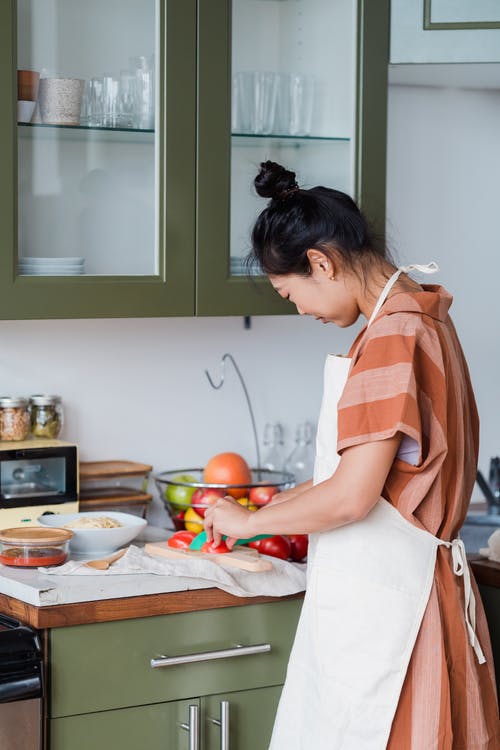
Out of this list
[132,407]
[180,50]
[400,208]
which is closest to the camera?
[180,50]

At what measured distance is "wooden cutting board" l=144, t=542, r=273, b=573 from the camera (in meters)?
2.08

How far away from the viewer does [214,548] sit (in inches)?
83.7

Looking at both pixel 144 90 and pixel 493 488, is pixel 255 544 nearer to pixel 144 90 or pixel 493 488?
pixel 493 488

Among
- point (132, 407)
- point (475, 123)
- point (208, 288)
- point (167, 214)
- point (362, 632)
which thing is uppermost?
point (475, 123)

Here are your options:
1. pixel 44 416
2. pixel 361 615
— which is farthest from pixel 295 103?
pixel 361 615

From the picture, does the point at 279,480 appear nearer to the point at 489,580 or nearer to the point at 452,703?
the point at 489,580

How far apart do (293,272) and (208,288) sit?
54 centimetres

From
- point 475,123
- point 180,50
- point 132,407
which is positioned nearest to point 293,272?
point 180,50

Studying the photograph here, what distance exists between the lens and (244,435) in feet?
9.15

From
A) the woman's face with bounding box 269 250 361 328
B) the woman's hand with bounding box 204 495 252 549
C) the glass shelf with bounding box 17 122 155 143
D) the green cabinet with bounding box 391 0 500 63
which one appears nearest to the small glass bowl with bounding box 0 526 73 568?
the woman's hand with bounding box 204 495 252 549

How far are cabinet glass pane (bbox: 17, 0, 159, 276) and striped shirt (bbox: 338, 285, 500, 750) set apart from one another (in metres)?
0.70

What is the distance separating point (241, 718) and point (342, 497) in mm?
627

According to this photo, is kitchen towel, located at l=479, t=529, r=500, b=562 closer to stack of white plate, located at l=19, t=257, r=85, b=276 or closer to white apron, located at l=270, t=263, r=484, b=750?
white apron, located at l=270, t=263, r=484, b=750

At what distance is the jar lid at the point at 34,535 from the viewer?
2.06 metres
